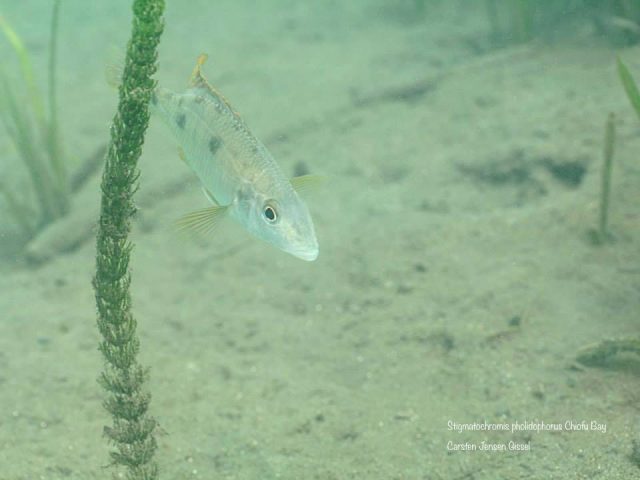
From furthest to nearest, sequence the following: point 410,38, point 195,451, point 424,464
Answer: point 410,38, point 195,451, point 424,464

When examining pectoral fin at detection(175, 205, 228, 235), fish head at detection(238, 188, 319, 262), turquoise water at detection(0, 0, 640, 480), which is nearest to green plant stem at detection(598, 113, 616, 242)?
turquoise water at detection(0, 0, 640, 480)

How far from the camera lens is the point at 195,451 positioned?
3.25m

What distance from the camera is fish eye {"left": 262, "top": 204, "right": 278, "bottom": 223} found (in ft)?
7.97

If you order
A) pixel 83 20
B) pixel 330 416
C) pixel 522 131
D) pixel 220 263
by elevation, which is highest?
pixel 522 131

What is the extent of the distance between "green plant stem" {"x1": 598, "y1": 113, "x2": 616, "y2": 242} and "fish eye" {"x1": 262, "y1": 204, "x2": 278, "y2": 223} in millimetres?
2603

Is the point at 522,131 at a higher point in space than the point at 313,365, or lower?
higher

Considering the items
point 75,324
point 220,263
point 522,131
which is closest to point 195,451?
point 75,324

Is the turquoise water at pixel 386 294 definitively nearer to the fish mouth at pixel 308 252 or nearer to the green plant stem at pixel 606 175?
the green plant stem at pixel 606 175

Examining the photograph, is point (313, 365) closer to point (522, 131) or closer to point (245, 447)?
point (245, 447)

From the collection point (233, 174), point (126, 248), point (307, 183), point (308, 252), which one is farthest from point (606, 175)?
point (126, 248)

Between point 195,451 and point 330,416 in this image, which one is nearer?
point 195,451

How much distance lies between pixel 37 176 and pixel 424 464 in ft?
16.2

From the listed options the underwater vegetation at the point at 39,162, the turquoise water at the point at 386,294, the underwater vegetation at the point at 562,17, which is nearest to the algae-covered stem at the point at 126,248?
the turquoise water at the point at 386,294

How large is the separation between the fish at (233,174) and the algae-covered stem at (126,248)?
0.98 feet
